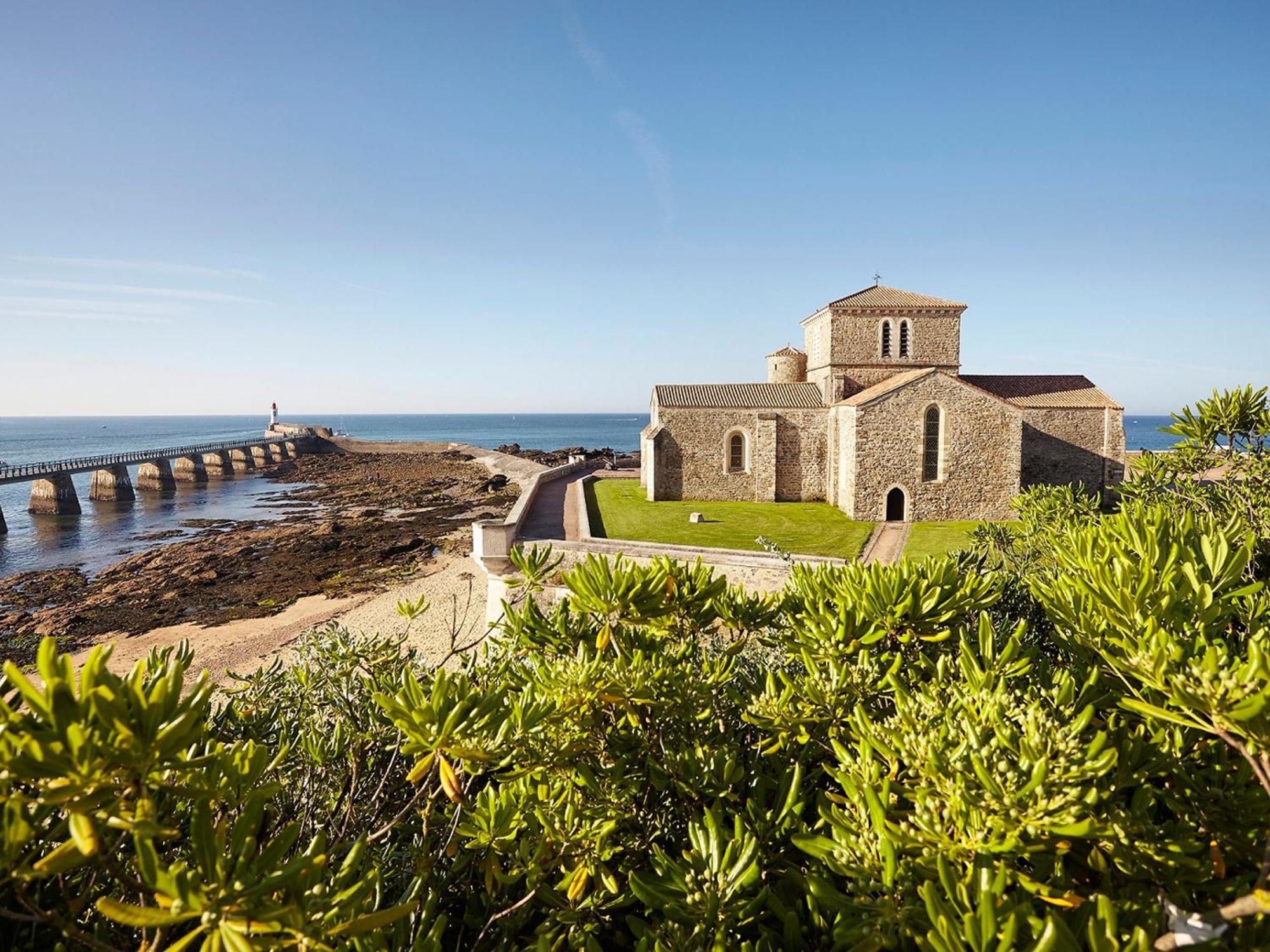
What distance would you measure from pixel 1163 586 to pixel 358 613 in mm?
21963

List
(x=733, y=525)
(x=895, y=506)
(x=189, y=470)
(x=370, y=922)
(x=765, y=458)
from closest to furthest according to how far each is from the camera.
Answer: (x=370, y=922) < (x=733, y=525) < (x=895, y=506) < (x=765, y=458) < (x=189, y=470)

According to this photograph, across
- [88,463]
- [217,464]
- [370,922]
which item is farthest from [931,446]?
[217,464]

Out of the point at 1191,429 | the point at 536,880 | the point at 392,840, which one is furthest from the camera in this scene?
the point at 1191,429

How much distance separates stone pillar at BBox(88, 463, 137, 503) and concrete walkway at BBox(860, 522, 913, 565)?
Result: 55.8m

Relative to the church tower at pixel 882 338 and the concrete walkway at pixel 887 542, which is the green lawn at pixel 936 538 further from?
the church tower at pixel 882 338

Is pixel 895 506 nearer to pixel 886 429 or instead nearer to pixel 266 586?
pixel 886 429

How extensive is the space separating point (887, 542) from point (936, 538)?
64.3 inches

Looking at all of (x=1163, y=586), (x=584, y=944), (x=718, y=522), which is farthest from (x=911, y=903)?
(x=718, y=522)

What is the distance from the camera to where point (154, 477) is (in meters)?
57.2

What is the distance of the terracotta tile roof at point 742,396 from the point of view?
25859mm

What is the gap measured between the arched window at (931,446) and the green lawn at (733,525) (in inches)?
112

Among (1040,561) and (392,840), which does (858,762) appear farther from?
(1040,561)

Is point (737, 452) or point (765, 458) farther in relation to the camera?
point (737, 452)

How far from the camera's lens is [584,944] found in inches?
97.1
